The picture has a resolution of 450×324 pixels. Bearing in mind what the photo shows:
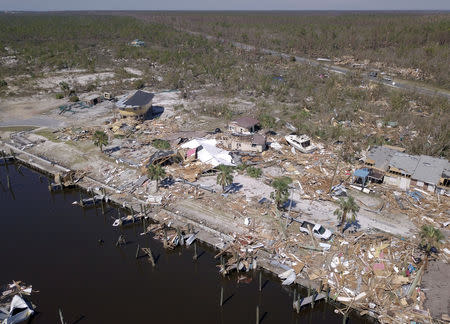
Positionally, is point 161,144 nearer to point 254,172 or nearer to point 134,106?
point 134,106

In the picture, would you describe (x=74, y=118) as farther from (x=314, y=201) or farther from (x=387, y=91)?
(x=387, y=91)

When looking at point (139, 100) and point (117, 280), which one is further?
point (139, 100)

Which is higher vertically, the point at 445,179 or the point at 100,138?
the point at 100,138

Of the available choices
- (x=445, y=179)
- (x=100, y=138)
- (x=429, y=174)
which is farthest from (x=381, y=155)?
(x=100, y=138)

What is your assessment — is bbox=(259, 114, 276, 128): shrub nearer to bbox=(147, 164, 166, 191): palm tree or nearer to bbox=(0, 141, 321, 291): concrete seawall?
bbox=(147, 164, 166, 191): palm tree

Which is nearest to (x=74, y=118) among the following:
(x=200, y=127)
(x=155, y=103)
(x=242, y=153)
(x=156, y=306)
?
(x=155, y=103)

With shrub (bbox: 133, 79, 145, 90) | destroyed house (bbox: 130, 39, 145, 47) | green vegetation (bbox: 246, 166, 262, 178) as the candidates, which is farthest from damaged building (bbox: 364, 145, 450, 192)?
destroyed house (bbox: 130, 39, 145, 47)
